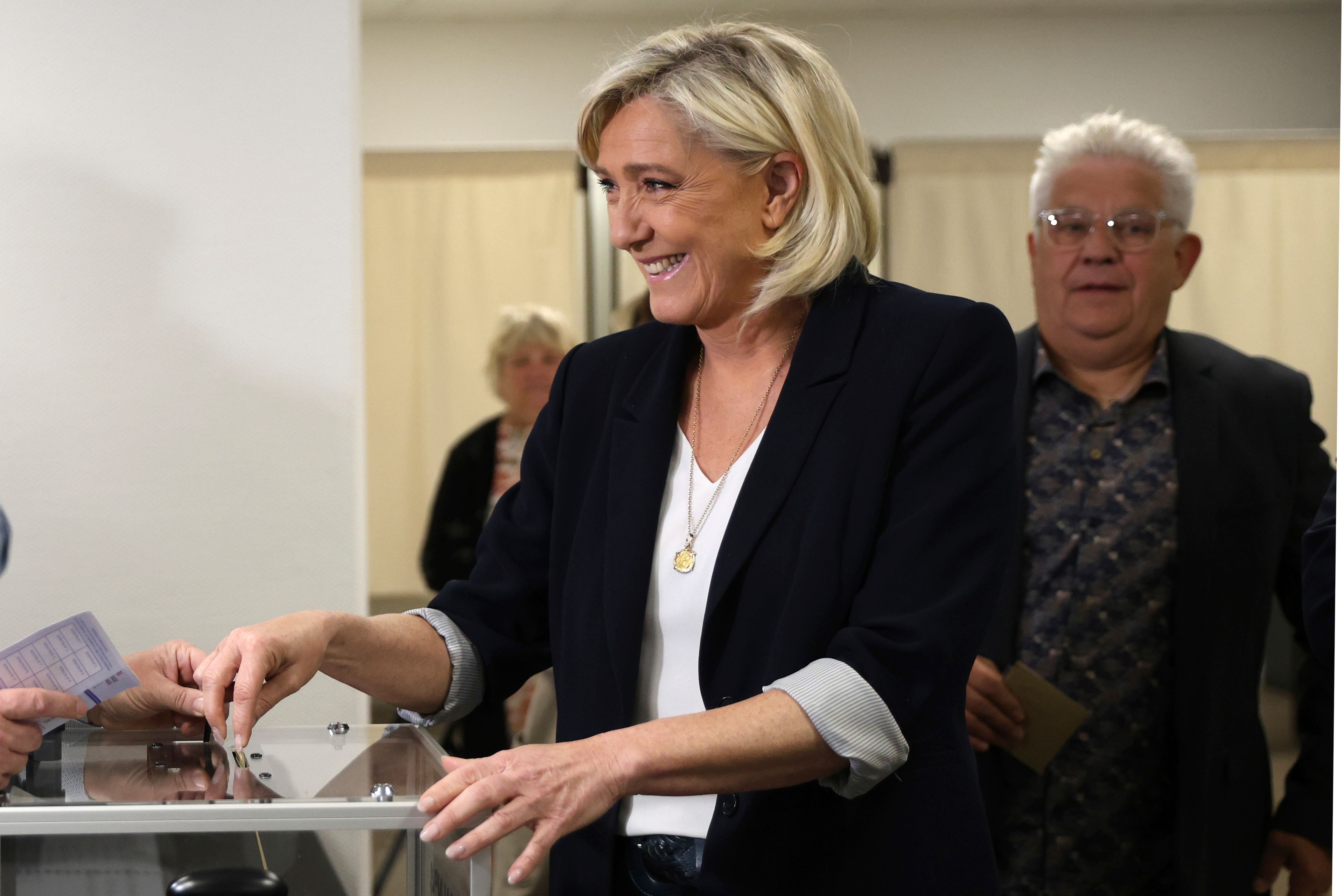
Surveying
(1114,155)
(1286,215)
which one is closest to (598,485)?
(1114,155)

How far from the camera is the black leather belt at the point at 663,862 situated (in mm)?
1251

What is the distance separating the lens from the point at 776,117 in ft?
4.36

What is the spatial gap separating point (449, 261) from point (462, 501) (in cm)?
94

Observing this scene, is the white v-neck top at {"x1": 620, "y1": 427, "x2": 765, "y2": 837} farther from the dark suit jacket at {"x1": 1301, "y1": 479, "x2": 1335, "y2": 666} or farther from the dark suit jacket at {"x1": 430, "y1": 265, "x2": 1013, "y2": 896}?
the dark suit jacket at {"x1": 1301, "y1": 479, "x2": 1335, "y2": 666}

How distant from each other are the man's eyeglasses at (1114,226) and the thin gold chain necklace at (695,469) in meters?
1.23

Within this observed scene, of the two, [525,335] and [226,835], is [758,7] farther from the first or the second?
[226,835]

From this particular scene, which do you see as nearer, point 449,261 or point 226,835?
point 226,835

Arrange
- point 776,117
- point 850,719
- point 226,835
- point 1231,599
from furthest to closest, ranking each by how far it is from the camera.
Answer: point 1231,599 → point 776,117 → point 850,719 → point 226,835

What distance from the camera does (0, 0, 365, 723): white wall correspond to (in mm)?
2371

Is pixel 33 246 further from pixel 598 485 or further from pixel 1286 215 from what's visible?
pixel 1286 215

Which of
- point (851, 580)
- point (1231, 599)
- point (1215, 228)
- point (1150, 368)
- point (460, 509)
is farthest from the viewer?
point (1215, 228)

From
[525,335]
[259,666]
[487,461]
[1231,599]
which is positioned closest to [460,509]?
[487,461]

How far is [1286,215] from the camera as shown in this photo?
452 centimetres

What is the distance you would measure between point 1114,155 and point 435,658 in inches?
68.0
